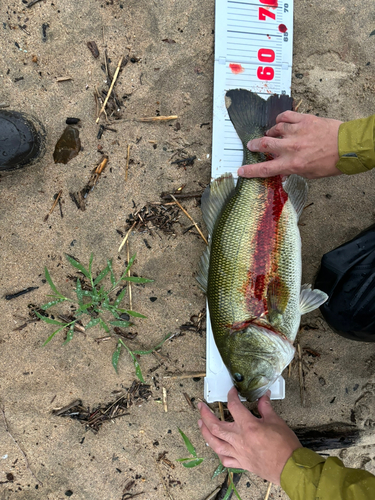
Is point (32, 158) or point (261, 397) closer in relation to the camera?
point (261, 397)

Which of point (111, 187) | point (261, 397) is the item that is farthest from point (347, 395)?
point (111, 187)

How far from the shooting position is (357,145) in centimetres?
209

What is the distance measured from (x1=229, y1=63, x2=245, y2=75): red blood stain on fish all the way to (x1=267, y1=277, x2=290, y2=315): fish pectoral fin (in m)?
1.70

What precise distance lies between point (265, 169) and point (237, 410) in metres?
1.70

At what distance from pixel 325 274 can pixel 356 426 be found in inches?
55.7

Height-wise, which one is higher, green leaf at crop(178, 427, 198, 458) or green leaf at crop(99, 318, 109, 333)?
green leaf at crop(99, 318, 109, 333)

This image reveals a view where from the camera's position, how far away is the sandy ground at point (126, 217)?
2717 mm

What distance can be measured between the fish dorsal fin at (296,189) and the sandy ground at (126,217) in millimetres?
388

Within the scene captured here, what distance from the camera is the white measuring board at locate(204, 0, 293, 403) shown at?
2697 mm

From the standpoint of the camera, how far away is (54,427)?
279 cm

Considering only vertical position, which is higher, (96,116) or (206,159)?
(96,116)

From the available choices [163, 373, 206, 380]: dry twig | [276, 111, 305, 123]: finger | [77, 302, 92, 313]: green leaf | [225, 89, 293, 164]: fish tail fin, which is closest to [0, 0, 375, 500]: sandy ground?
[163, 373, 206, 380]: dry twig

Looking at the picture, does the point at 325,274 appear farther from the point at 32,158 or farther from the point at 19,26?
the point at 19,26

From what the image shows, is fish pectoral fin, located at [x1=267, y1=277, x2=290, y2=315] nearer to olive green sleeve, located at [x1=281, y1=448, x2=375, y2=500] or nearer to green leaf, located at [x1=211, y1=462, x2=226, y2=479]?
olive green sleeve, located at [x1=281, y1=448, x2=375, y2=500]
